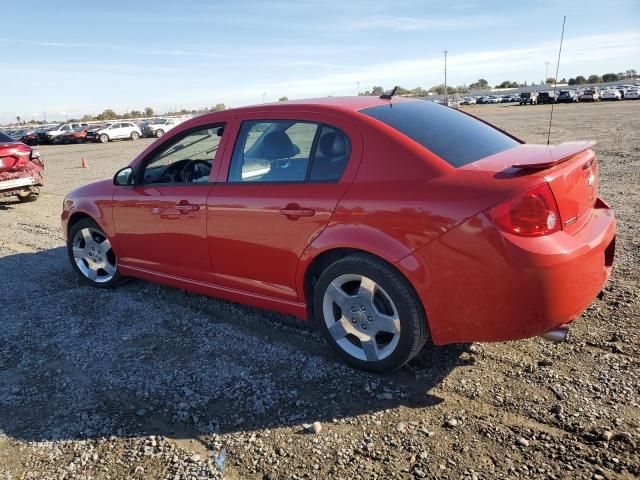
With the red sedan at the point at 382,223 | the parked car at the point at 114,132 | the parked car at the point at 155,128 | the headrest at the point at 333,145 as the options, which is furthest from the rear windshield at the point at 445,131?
the parked car at the point at 155,128

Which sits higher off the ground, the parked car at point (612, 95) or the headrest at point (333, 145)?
the headrest at point (333, 145)

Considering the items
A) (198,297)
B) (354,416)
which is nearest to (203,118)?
(198,297)

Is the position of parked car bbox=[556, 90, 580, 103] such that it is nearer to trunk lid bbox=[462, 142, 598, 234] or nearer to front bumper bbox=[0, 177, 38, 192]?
front bumper bbox=[0, 177, 38, 192]

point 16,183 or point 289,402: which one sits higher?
point 16,183

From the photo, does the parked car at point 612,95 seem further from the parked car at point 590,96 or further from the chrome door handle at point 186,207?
the chrome door handle at point 186,207

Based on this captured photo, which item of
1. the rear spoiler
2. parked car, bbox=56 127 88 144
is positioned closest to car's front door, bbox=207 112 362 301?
the rear spoiler

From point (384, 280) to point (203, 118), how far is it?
7.17ft

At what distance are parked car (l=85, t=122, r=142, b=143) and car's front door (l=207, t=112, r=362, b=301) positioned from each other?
39.1m

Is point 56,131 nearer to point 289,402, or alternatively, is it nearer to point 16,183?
point 16,183

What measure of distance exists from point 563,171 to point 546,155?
30 centimetres

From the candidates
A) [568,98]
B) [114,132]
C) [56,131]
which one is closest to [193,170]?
[114,132]

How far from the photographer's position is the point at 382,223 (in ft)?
9.77

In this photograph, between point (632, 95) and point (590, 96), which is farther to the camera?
point (590, 96)

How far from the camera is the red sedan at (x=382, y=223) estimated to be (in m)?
2.67
